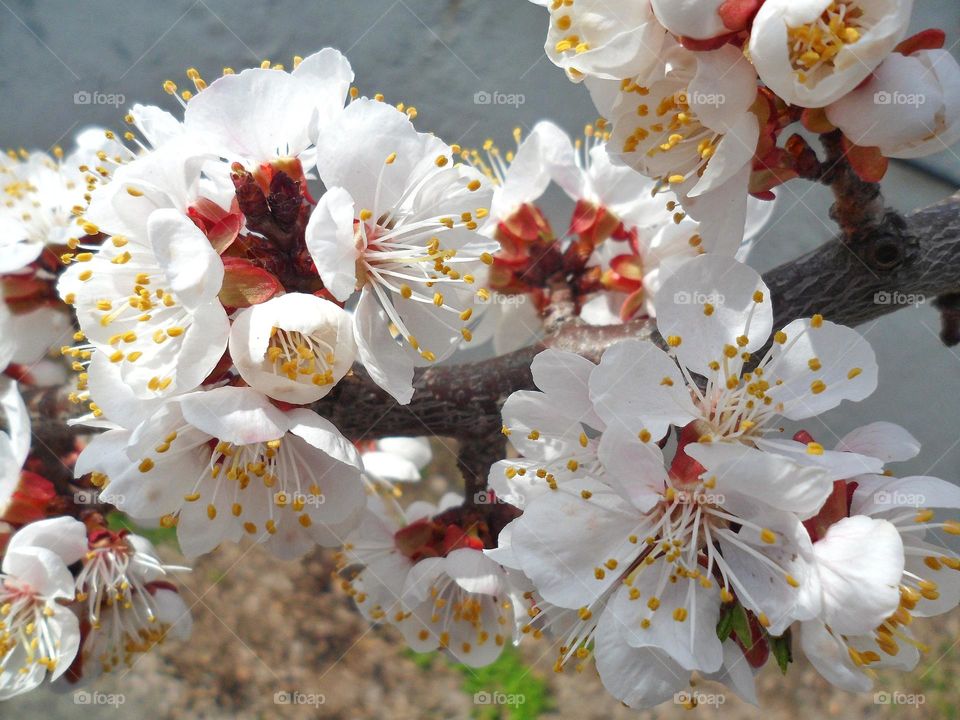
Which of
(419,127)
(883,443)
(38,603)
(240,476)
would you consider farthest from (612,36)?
(419,127)

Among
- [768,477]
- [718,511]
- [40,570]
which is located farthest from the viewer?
[40,570]

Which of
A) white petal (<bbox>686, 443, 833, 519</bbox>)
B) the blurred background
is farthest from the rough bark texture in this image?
the blurred background

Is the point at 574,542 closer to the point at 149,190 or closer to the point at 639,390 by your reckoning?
the point at 639,390

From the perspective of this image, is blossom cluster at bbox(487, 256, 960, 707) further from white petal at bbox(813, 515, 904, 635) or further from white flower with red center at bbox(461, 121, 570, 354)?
white flower with red center at bbox(461, 121, 570, 354)

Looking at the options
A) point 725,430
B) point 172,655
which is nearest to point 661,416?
point 725,430

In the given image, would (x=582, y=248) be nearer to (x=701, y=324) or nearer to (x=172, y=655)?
(x=701, y=324)

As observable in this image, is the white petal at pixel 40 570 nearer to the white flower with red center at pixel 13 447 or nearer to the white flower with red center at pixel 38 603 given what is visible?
the white flower with red center at pixel 38 603
